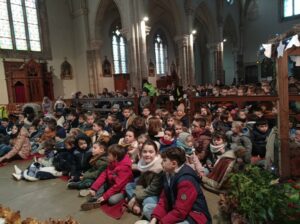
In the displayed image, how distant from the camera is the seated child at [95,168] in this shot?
12.8ft

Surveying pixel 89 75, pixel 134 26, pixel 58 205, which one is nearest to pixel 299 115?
pixel 58 205

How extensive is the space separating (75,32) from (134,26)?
614 cm

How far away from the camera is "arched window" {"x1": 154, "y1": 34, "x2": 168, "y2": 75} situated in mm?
22266

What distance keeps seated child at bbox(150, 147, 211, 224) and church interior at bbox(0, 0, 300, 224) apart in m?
0.12

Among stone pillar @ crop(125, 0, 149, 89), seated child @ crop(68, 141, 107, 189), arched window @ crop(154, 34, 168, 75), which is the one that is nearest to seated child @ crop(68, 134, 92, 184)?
seated child @ crop(68, 141, 107, 189)

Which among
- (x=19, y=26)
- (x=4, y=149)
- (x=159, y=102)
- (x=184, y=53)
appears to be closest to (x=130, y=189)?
(x=4, y=149)

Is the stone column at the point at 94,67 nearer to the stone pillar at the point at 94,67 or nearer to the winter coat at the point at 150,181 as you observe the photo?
the stone pillar at the point at 94,67

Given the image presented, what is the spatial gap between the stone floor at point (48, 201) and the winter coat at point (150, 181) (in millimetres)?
299

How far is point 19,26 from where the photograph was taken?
14.1 m

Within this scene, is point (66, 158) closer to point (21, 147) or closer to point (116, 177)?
point (116, 177)

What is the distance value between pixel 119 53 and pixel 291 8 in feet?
48.5

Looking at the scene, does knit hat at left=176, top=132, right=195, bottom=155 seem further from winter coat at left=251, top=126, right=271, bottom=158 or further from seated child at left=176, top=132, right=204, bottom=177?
winter coat at left=251, top=126, right=271, bottom=158

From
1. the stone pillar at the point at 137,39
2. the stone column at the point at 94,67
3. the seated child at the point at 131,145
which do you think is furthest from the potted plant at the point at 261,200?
the stone column at the point at 94,67

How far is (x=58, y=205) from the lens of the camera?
3447 mm
